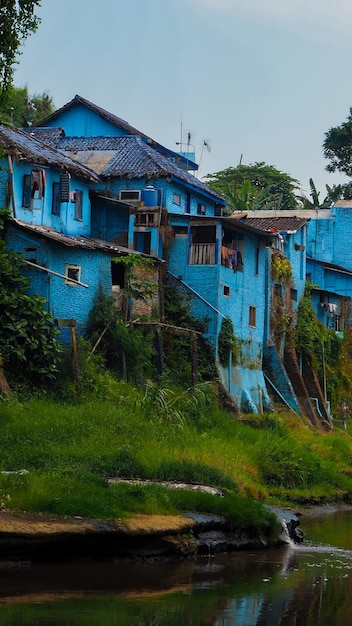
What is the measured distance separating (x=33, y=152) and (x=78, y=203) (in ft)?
9.99

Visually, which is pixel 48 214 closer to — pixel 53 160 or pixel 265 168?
pixel 53 160

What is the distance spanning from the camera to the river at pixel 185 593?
15.3m

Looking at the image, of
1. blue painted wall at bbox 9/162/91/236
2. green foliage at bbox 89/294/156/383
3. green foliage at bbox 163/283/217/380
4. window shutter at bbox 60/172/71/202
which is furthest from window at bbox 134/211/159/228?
green foliage at bbox 89/294/156/383

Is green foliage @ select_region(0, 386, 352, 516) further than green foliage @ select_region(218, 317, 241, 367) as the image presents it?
No

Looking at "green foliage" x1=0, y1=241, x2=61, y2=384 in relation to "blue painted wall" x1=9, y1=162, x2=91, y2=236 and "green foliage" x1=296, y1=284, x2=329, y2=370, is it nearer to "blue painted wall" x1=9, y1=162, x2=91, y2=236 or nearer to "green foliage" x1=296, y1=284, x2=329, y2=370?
"blue painted wall" x1=9, y1=162, x2=91, y2=236

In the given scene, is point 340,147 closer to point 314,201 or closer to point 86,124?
point 314,201

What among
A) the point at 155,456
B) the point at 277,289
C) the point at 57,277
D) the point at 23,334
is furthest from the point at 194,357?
the point at 155,456

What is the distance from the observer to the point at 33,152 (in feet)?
109

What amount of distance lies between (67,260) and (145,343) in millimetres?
3370

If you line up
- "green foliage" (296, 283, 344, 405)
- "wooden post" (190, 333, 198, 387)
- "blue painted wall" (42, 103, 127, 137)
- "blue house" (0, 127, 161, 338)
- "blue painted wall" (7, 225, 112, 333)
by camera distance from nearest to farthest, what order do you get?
"blue painted wall" (7, 225, 112, 333) < "blue house" (0, 127, 161, 338) < "wooden post" (190, 333, 198, 387) < "blue painted wall" (42, 103, 127, 137) < "green foliage" (296, 283, 344, 405)

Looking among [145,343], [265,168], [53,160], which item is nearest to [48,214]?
[53,160]

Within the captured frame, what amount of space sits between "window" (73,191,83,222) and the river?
55.5ft

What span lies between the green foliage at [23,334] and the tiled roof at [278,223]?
1733 cm

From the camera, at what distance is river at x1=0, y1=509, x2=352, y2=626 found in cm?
1528
